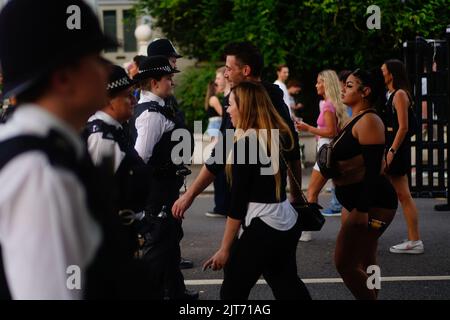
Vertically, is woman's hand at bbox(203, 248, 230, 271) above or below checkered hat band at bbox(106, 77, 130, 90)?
below

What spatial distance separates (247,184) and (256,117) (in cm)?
37

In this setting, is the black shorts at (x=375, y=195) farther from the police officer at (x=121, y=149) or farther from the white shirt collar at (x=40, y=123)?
the white shirt collar at (x=40, y=123)

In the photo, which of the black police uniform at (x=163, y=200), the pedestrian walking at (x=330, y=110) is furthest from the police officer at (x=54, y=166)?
the pedestrian walking at (x=330, y=110)

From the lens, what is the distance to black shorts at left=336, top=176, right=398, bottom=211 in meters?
5.36

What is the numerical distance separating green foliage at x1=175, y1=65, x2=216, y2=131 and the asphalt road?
817 cm

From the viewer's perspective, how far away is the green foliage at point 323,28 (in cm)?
1650

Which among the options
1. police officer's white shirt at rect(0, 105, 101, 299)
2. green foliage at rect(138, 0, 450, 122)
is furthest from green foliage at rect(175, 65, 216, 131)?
police officer's white shirt at rect(0, 105, 101, 299)

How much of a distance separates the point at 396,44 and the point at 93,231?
15.9 m

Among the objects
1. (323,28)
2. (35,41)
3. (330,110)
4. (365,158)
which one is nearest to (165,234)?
(365,158)

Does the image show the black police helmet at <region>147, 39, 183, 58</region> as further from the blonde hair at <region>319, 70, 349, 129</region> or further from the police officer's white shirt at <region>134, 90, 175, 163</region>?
the blonde hair at <region>319, 70, 349, 129</region>

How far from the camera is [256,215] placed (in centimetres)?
441

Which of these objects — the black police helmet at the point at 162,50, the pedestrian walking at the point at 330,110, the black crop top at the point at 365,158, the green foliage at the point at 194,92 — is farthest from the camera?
the green foliage at the point at 194,92

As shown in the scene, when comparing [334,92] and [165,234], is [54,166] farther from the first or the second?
[334,92]

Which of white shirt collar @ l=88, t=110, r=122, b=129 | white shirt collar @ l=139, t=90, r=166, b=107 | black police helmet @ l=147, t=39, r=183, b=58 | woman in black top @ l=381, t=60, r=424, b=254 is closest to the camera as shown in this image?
white shirt collar @ l=88, t=110, r=122, b=129
